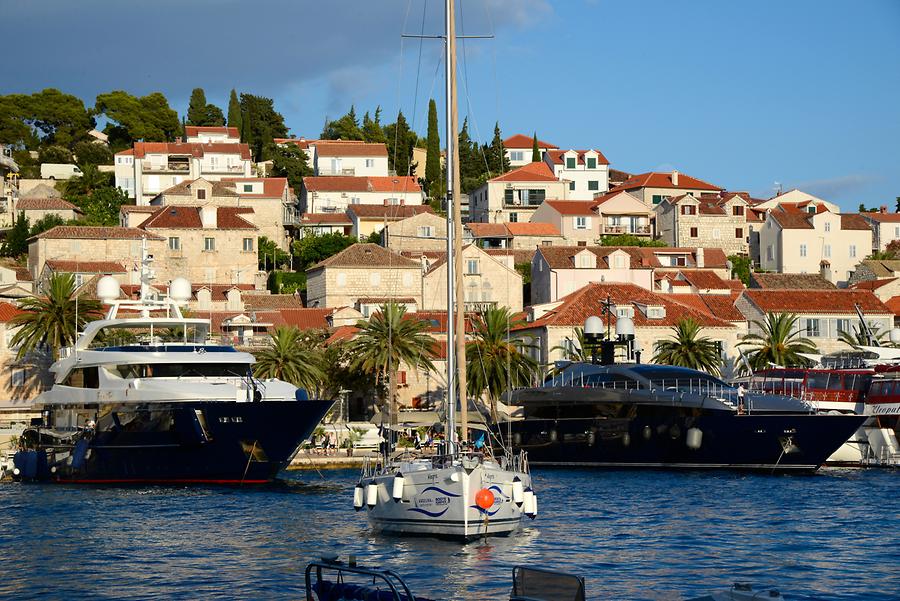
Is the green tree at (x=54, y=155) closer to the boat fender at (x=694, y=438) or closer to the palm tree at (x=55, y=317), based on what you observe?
the palm tree at (x=55, y=317)

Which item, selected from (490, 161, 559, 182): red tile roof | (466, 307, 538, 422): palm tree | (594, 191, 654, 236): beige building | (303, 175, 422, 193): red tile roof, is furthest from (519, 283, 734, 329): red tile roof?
(490, 161, 559, 182): red tile roof

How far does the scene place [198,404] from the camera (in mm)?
41625

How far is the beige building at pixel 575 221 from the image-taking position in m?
106

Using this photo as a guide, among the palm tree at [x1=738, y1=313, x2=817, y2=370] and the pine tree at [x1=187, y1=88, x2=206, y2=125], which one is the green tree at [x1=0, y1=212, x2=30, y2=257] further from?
the palm tree at [x1=738, y1=313, x2=817, y2=370]

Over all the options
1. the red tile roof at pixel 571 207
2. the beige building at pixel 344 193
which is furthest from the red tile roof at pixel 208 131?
the red tile roof at pixel 571 207

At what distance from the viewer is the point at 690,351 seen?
6712 centimetres

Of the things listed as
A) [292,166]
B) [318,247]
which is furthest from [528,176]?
[292,166]

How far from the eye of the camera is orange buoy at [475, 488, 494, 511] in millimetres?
28975

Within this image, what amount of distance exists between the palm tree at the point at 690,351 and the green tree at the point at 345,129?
8334cm

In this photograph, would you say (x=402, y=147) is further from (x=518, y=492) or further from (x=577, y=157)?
(x=518, y=492)

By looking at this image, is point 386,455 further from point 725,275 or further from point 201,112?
point 201,112

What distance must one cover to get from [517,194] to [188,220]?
32847mm

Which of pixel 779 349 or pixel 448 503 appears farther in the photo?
pixel 779 349

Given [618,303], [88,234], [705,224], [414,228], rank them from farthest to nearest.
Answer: [705,224] → [414,228] → [88,234] → [618,303]
